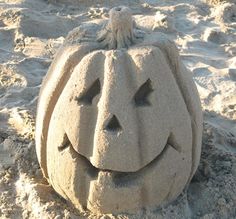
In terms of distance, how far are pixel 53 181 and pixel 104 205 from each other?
0.35m

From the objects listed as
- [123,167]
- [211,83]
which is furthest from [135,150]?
[211,83]

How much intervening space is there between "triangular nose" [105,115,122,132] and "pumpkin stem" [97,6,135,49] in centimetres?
38

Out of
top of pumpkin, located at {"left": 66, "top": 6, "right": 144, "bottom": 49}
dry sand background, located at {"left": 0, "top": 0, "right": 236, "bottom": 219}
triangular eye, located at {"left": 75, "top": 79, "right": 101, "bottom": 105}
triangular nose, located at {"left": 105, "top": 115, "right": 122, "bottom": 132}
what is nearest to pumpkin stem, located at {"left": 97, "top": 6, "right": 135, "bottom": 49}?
top of pumpkin, located at {"left": 66, "top": 6, "right": 144, "bottom": 49}

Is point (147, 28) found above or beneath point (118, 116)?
beneath

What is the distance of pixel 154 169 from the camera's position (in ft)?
9.32

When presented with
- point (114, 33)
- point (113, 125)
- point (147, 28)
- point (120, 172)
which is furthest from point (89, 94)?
point (147, 28)

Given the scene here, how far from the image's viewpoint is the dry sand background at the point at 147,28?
319 centimetres

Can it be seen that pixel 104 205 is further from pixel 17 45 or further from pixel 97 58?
pixel 17 45

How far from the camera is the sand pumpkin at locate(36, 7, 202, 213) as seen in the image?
2.70m

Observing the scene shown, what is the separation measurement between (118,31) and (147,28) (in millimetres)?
3016

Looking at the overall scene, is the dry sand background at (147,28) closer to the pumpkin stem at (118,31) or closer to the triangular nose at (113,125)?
the triangular nose at (113,125)

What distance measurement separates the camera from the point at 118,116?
269cm

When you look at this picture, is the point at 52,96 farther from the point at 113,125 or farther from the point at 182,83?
the point at 182,83

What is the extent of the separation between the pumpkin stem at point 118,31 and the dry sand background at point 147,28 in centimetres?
92
